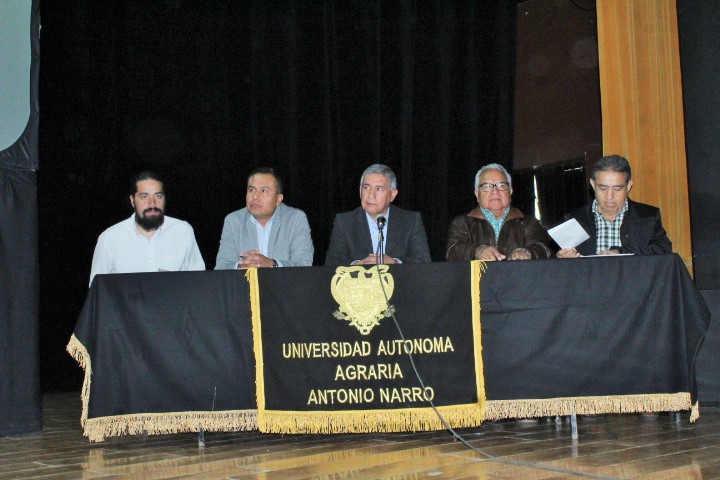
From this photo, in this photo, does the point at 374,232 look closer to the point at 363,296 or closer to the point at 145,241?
the point at 363,296

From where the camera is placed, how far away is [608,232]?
4.03 meters

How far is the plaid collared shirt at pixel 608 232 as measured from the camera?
4.00 meters

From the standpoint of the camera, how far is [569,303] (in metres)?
3.22

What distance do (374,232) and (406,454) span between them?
1455mm

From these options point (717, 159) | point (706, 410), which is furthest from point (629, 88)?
point (706, 410)

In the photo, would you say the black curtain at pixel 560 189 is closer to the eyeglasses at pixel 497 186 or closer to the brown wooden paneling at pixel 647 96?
the brown wooden paneling at pixel 647 96

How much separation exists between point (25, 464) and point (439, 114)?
13.8 ft

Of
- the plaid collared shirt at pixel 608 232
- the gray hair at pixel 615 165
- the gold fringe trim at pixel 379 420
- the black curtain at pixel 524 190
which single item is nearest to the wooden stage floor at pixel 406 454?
the gold fringe trim at pixel 379 420

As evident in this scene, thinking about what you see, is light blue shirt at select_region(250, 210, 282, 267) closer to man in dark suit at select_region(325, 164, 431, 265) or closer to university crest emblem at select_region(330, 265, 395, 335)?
man in dark suit at select_region(325, 164, 431, 265)

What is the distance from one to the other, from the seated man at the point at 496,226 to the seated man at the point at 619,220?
0.24 meters

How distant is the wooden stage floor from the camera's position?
2656mm

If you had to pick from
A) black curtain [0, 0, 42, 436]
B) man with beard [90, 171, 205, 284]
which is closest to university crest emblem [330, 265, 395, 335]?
man with beard [90, 171, 205, 284]

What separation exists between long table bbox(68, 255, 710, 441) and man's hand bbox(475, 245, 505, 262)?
0.36 metres

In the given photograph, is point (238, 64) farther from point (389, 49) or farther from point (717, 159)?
point (717, 159)
